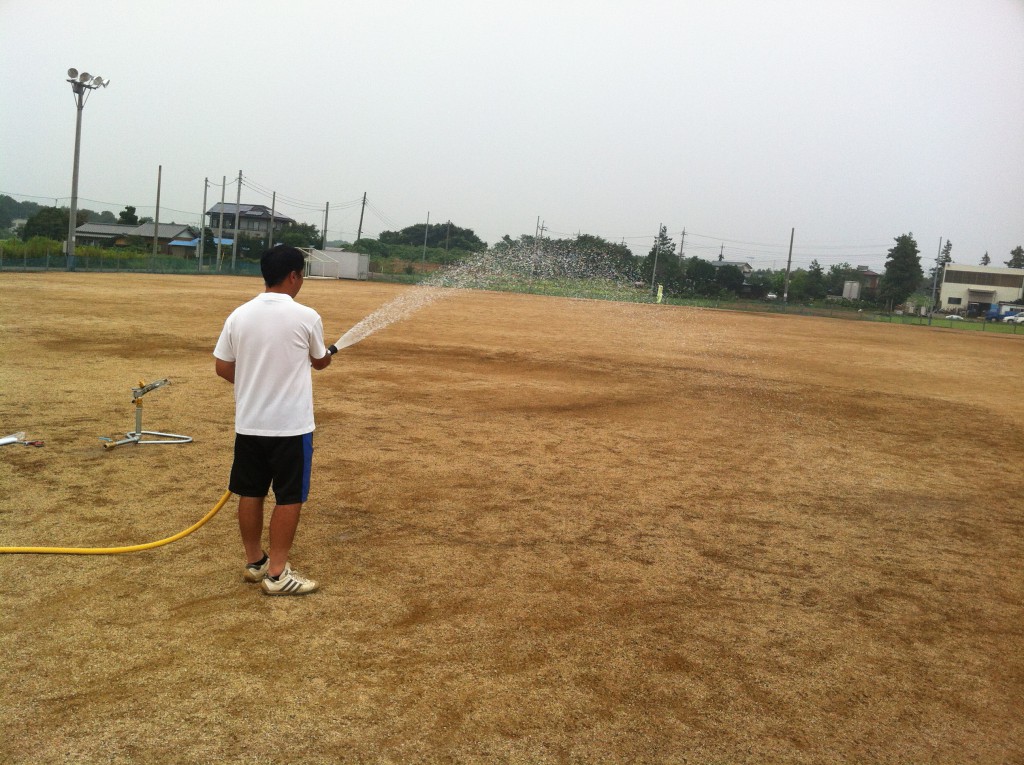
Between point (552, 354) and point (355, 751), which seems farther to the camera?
point (552, 354)

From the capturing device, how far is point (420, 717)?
3.04m

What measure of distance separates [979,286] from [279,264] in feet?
357

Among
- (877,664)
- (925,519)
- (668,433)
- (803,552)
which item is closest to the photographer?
(877,664)

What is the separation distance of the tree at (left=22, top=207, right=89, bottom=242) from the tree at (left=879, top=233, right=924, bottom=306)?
2833 inches

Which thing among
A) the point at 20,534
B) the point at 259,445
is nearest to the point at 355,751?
the point at 259,445

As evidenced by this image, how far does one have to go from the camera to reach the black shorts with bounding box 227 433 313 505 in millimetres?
4012

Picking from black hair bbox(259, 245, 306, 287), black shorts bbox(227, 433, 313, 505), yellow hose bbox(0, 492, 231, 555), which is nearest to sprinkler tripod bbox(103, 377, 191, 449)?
yellow hose bbox(0, 492, 231, 555)

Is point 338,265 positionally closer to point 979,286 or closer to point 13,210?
point 13,210

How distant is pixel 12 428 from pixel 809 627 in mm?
7167

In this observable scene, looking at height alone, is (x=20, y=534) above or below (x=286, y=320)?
below

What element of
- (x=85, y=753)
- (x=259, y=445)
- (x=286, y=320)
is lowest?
(x=85, y=753)

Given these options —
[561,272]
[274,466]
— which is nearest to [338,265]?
[561,272]

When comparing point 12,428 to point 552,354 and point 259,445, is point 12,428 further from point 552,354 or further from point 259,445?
point 552,354

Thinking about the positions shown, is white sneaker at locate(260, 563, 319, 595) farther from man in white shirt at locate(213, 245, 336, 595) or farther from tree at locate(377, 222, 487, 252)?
tree at locate(377, 222, 487, 252)
